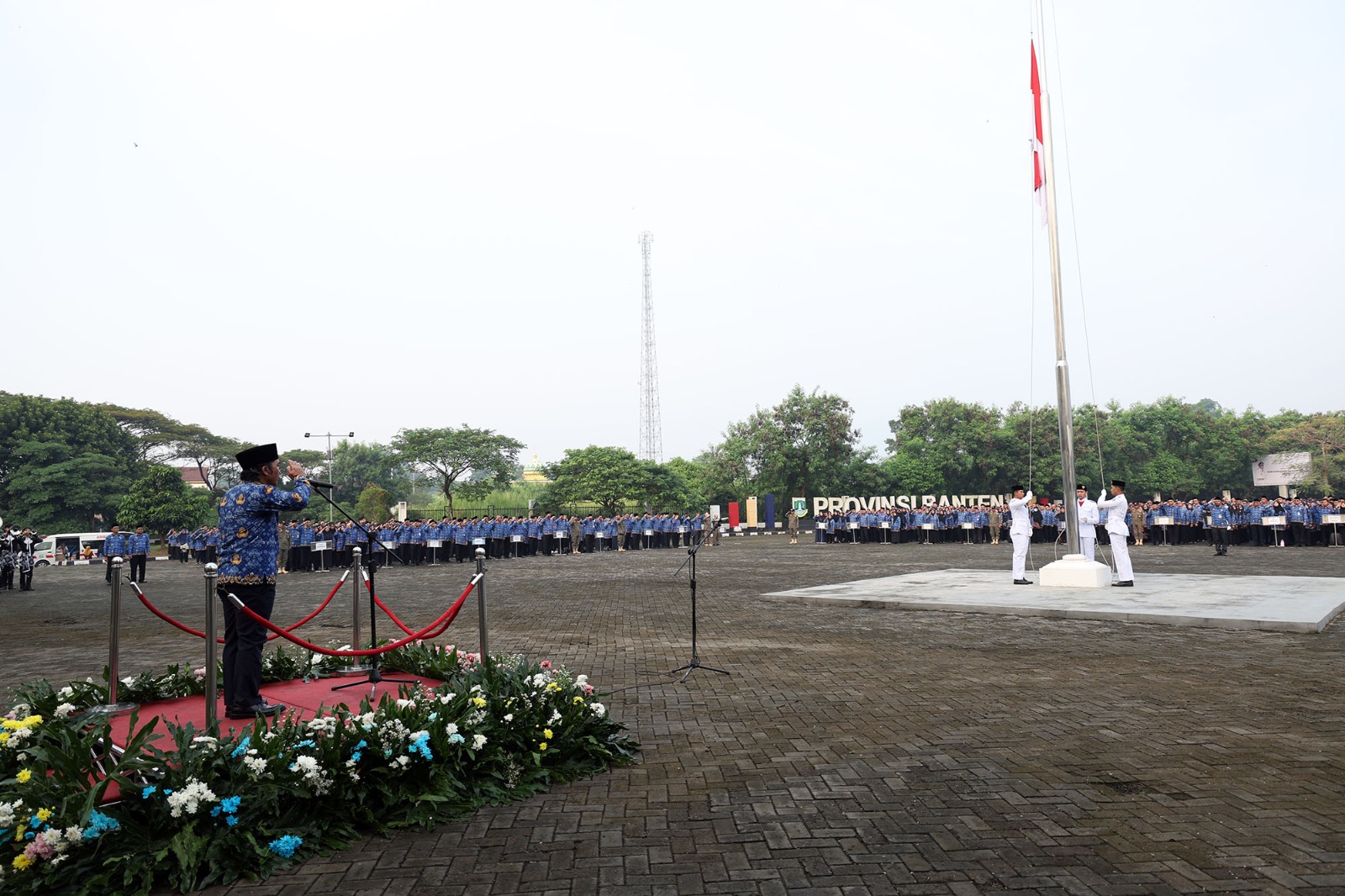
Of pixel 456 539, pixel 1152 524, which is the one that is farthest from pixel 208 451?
pixel 1152 524

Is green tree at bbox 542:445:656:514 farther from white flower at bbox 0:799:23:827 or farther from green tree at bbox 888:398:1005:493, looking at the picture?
white flower at bbox 0:799:23:827

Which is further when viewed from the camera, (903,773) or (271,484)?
(271,484)

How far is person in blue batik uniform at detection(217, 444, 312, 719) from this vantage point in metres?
5.80

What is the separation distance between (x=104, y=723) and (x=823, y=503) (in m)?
53.1

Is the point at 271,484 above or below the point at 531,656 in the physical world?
above

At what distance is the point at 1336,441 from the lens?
Result: 5941 centimetres

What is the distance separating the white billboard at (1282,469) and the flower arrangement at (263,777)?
72430 millimetres

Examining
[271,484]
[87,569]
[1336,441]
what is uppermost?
[1336,441]

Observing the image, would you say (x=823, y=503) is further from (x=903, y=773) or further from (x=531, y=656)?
(x=903, y=773)

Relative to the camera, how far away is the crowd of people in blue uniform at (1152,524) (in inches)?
1126

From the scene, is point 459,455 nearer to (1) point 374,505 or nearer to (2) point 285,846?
(1) point 374,505

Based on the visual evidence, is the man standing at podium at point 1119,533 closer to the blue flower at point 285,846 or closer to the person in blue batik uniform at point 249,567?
the person in blue batik uniform at point 249,567

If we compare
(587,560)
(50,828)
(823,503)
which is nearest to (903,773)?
(50,828)

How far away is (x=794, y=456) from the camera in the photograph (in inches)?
2480
